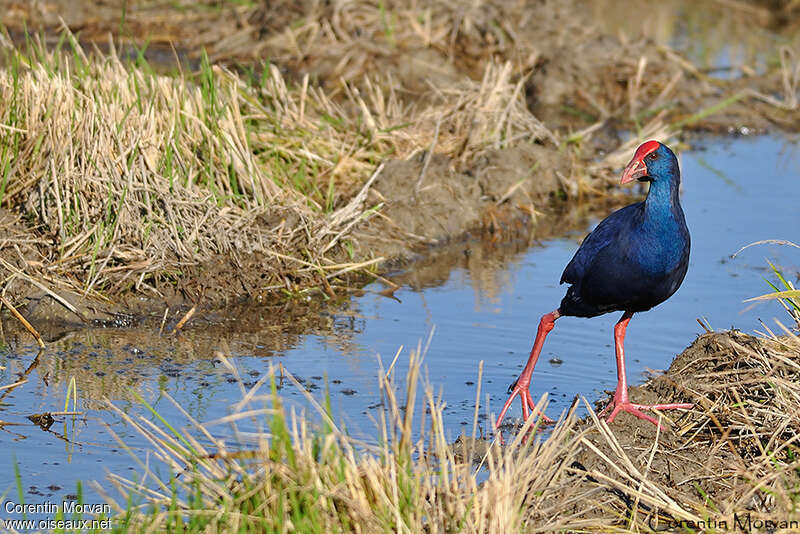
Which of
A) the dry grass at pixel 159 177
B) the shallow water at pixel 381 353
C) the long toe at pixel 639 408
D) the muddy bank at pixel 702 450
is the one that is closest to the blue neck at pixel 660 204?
the muddy bank at pixel 702 450

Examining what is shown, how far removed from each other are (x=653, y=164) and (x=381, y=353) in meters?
1.60

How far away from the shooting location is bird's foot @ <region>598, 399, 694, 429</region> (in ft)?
14.2

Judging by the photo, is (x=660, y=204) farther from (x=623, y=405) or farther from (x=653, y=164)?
(x=623, y=405)

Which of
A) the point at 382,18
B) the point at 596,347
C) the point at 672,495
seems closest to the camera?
the point at 672,495

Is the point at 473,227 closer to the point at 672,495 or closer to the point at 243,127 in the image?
the point at 243,127

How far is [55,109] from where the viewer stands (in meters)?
6.00

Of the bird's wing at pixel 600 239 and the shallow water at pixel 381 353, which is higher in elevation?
the bird's wing at pixel 600 239

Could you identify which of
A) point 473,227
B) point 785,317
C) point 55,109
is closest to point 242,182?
point 55,109

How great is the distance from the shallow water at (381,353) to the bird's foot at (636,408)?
35cm

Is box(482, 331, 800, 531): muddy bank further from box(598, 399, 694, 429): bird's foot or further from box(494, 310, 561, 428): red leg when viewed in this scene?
box(494, 310, 561, 428): red leg

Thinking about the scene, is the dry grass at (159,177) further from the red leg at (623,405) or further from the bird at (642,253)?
the red leg at (623,405)

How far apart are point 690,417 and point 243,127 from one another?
3.25m

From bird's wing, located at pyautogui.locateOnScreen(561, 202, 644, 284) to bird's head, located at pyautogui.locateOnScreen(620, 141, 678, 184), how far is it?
0.12 metres

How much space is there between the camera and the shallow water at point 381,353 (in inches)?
166
